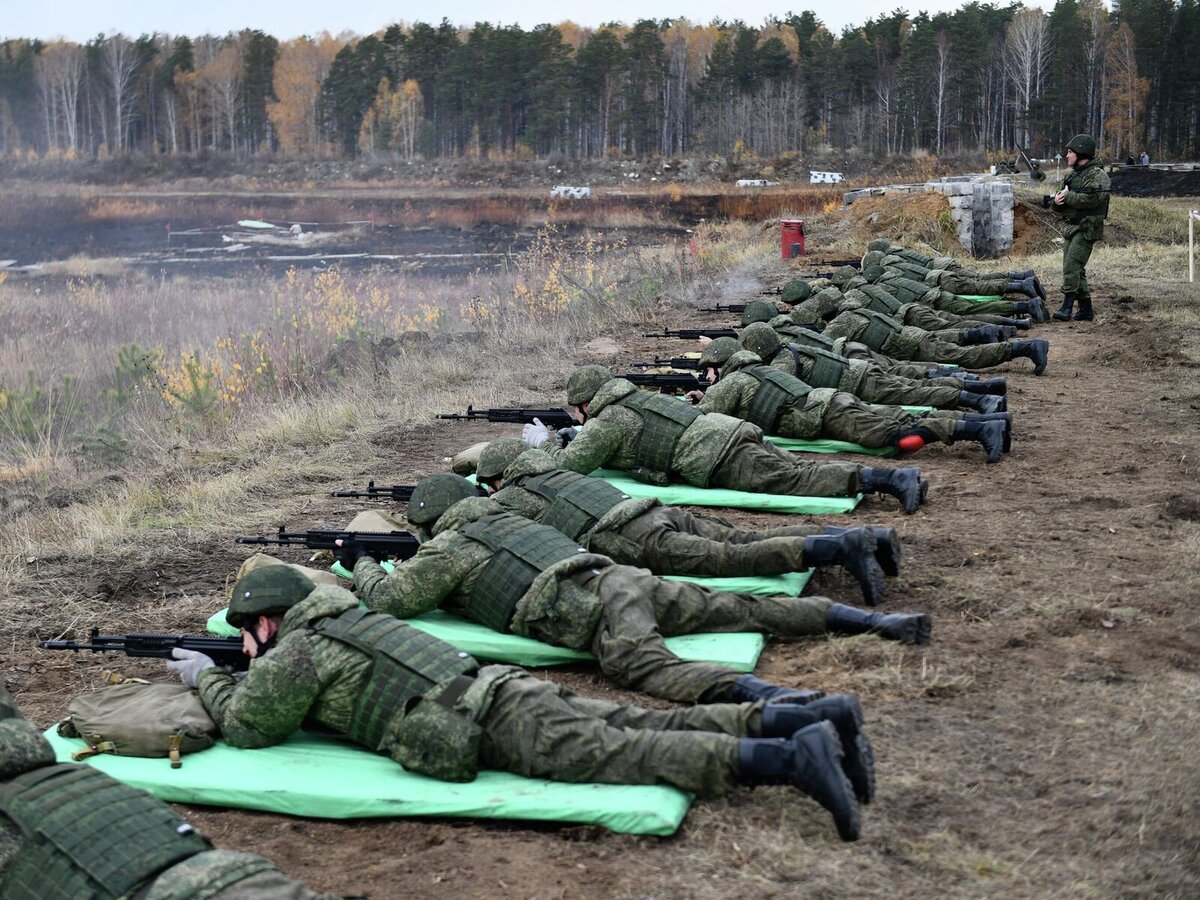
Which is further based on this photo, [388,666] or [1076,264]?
[1076,264]

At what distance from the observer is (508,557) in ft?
17.3

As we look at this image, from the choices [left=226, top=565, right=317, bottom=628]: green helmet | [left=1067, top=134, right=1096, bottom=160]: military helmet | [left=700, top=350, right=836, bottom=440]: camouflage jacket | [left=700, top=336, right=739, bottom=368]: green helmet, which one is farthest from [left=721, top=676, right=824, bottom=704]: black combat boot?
[left=1067, top=134, right=1096, bottom=160]: military helmet

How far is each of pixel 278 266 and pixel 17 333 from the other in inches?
564

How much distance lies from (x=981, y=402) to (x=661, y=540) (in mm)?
4008

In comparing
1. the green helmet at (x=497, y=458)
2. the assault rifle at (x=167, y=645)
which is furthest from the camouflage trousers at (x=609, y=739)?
the green helmet at (x=497, y=458)

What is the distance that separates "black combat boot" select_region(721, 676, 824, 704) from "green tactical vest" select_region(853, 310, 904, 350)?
7.47 meters

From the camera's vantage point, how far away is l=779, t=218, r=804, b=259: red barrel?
21047 millimetres

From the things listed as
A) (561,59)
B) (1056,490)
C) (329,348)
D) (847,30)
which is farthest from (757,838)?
(847,30)

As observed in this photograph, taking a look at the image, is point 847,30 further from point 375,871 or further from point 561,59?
point 375,871

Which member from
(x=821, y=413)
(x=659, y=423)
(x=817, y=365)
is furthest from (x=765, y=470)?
(x=817, y=365)

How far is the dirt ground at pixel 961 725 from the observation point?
3643mm

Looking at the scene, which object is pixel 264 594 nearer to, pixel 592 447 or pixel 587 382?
pixel 592 447

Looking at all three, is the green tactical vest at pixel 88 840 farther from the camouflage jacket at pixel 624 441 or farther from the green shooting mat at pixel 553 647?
the camouflage jacket at pixel 624 441

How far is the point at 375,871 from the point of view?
12.6 feet
